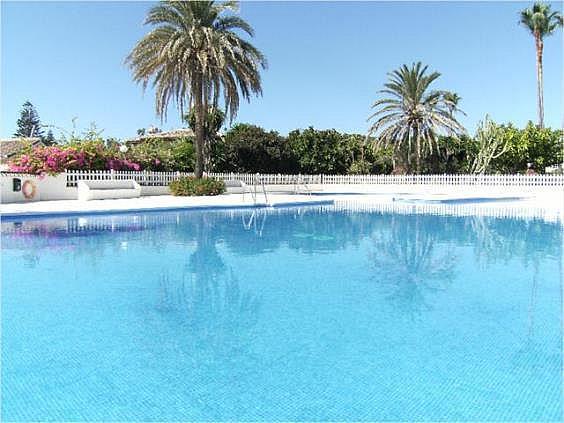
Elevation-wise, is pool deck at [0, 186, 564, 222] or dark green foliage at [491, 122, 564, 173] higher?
dark green foliage at [491, 122, 564, 173]

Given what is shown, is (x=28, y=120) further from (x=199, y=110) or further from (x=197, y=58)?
(x=197, y=58)

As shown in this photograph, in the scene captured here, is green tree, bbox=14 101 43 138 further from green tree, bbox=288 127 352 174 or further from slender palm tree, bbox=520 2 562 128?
slender palm tree, bbox=520 2 562 128

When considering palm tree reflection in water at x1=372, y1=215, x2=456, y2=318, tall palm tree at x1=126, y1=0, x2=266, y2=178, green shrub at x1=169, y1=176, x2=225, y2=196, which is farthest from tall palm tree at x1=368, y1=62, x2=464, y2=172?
palm tree reflection in water at x1=372, y1=215, x2=456, y2=318

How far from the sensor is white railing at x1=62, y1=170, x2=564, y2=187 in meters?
19.9

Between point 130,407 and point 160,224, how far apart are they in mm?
9678

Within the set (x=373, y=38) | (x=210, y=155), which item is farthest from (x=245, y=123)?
(x=373, y=38)

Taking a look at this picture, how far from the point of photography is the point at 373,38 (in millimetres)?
26750

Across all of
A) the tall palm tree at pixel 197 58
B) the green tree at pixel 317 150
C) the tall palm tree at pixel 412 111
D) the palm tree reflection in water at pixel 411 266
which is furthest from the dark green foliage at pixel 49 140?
the palm tree reflection in water at pixel 411 266

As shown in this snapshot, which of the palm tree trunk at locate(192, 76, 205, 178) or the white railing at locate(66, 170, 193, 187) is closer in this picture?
the white railing at locate(66, 170, 193, 187)

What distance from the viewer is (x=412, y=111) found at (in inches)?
1075

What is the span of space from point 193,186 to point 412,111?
47.4 ft

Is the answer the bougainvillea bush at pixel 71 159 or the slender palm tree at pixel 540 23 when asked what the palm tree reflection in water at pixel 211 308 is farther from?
the slender palm tree at pixel 540 23

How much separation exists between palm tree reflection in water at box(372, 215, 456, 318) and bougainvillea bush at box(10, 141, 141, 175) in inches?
536

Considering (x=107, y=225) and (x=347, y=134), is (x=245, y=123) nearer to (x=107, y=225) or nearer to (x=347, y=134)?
(x=347, y=134)
